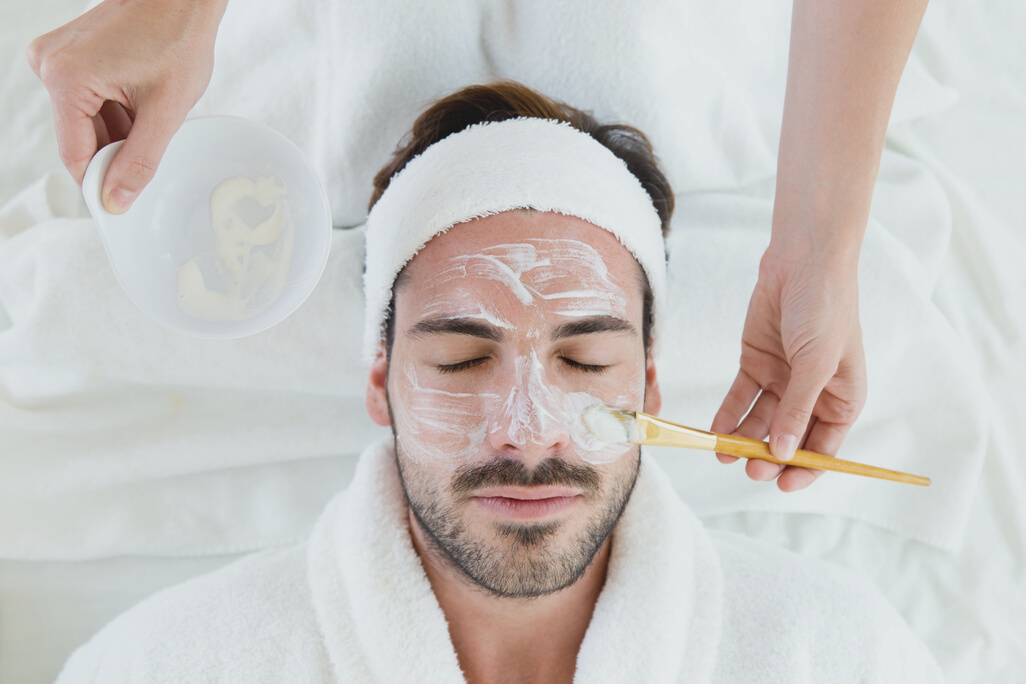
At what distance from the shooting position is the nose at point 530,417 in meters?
0.99

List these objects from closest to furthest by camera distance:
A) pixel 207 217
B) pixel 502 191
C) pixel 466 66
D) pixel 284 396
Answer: pixel 207 217 → pixel 502 191 → pixel 466 66 → pixel 284 396

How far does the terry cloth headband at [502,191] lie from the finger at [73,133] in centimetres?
43

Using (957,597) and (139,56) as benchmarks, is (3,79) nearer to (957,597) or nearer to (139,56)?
(139,56)

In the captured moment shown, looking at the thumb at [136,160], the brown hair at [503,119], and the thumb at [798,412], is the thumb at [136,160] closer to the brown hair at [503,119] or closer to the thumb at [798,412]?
the brown hair at [503,119]

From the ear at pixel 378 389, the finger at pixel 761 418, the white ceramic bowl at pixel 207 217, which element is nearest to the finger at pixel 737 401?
the finger at pixel 761 418

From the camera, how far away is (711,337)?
1.41 metres

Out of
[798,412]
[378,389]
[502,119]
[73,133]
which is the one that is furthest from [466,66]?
[798,412]

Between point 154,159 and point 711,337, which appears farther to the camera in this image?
point 711,337

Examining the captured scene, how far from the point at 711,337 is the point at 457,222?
0.59 meters

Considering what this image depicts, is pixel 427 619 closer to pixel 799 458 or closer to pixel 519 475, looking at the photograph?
pixel 519 475

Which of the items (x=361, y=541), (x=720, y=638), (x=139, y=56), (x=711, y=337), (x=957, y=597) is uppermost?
(x=139, y=56)

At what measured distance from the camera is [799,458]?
3.60 feet

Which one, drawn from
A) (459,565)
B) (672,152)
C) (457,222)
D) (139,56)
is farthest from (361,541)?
(672,152)

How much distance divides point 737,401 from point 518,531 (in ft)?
1.42
